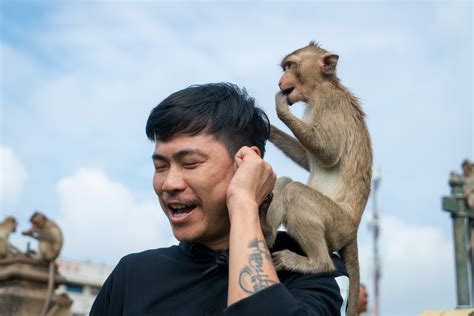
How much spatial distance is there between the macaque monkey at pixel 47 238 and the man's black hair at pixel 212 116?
689 cm

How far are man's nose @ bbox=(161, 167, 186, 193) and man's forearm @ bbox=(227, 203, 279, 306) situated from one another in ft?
0.62

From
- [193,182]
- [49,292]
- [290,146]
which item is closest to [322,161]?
[290,146]

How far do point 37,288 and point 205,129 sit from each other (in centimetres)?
723

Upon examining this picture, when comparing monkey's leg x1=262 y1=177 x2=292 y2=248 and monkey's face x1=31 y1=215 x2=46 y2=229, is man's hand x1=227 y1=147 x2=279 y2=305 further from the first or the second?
monkey's face x1=31 y1=215 x2=46 y2=229

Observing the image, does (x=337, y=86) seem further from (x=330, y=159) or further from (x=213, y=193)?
(x=213, y=193)

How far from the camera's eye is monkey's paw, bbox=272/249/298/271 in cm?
231

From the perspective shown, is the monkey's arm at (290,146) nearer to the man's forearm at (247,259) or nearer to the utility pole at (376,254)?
the man's forearm at (247,259)

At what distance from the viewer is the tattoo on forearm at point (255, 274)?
6.15ft

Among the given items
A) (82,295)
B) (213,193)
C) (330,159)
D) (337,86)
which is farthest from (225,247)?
(82,295)

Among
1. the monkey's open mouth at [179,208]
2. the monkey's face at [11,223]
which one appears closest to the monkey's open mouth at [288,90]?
the monkey's open mouth at [179,208]

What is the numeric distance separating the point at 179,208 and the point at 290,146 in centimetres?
157

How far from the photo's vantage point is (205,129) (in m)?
2.16

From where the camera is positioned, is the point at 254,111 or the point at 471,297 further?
the point at 471,297

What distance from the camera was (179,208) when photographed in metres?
2.12
